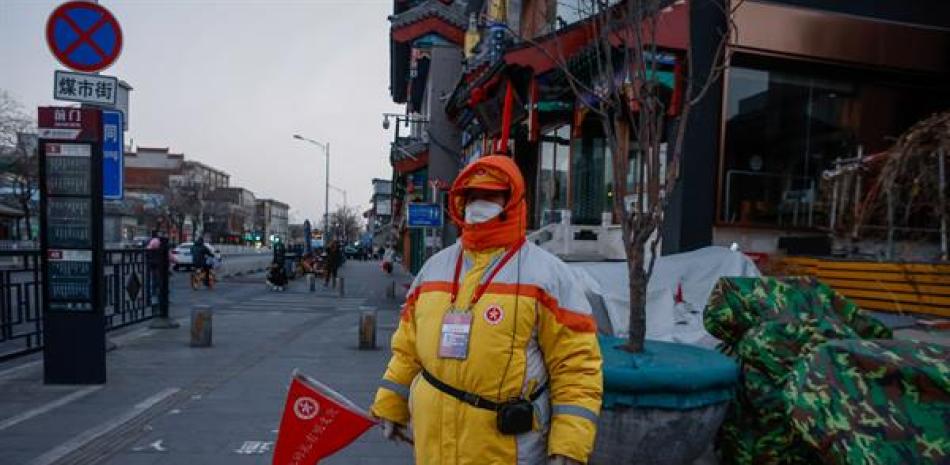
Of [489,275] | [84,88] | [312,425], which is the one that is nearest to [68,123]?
[84,88]

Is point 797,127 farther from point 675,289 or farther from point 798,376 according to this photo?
point 798,376

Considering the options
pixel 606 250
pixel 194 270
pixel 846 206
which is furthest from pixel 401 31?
pixel 846 206

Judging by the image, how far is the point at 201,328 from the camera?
9117mm

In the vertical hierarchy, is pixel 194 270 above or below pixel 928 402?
below

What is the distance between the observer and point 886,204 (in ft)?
25.5

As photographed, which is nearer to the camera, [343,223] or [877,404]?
[877,404]

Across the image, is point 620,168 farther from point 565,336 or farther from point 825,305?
point 565,336

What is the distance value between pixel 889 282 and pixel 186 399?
822 centimetres

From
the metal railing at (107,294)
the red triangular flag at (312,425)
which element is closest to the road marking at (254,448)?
the red triangular flag at (312,425)

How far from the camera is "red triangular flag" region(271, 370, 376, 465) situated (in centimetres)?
308

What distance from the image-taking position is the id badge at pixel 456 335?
231 cm

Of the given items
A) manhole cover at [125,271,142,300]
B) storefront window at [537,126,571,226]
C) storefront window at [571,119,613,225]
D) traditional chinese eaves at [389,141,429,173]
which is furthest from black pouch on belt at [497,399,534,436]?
traditional chinese eaves at [389,141,429,173]

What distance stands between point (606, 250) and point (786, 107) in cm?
406

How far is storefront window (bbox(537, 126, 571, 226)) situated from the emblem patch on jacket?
470 inches
